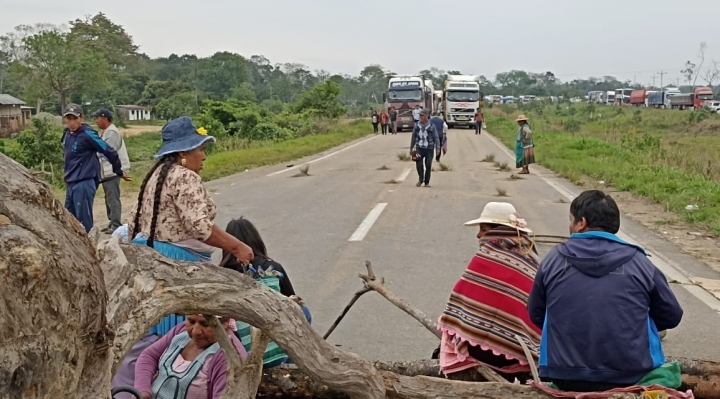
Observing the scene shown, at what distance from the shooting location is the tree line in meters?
55.4

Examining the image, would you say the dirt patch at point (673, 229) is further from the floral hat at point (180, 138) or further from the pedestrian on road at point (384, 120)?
the pedestrian on road at point (384, 120)

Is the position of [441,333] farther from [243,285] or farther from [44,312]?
[44,312]

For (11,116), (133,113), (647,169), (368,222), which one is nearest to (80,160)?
(368,222)

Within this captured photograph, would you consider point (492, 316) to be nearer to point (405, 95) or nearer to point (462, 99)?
point (405, 95)

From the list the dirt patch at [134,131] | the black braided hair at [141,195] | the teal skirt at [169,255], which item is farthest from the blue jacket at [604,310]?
the dirt patch at [134,131]

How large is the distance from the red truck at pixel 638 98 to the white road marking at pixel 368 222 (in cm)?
8011

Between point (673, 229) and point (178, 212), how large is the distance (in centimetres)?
846

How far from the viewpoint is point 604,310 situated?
338 cm

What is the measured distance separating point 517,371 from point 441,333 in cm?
47

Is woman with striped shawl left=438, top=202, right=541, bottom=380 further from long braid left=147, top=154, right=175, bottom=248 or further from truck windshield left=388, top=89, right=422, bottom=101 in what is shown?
truck windshield left=388, top=89, right=422, bottom=101

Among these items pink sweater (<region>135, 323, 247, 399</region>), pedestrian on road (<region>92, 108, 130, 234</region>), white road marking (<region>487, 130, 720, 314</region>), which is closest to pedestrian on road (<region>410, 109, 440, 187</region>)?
white road marking (<region>487, 130, 720, 314</region>)

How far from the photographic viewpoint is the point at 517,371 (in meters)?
4.05

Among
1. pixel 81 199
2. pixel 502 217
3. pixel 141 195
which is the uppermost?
pixel 141 195

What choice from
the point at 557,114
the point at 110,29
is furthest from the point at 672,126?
the point at 110,29
